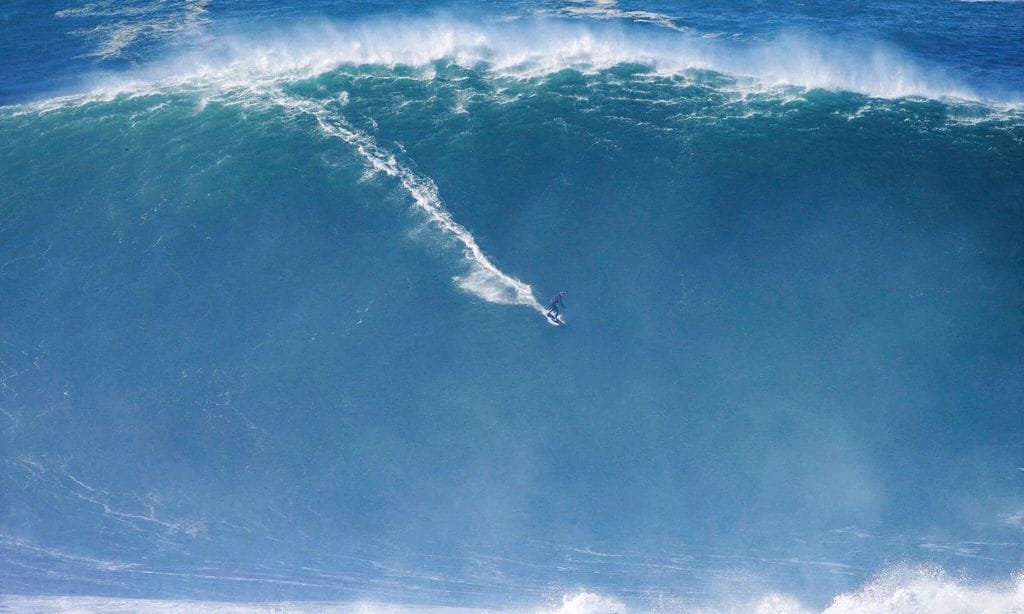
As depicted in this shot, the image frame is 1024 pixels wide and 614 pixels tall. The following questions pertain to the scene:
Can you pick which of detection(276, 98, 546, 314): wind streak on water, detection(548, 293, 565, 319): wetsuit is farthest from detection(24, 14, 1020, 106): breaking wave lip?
detection(548, 293, 565, 319): wetsuit

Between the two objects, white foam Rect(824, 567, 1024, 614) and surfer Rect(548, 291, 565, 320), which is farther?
surfer Rect(548, 291, 565, 320)

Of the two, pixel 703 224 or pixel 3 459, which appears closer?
pixel 3 459

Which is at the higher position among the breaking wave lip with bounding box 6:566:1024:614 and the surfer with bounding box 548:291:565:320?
the surfer with bounding box 548:291:565:320

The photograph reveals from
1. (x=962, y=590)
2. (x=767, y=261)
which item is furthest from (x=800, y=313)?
(x=962, y=590)

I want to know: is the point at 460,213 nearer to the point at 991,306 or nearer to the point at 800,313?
the point at 800,313

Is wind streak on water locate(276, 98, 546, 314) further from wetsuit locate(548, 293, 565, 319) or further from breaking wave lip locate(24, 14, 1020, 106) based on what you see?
breaking wave lip locate(24, 14, 1020, 106)

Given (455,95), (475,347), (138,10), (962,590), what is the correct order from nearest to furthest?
(962,590) < (475,347) < (455,95) < (138,10)

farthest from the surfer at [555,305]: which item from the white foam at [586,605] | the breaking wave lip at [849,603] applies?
the white foam at [586,605]
